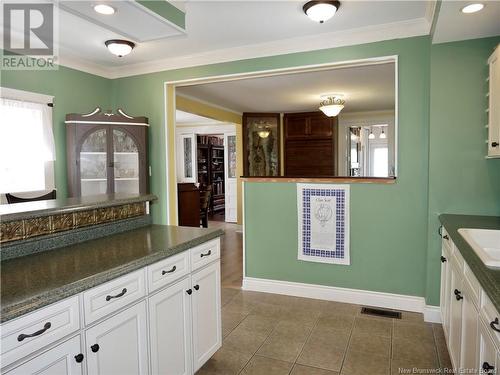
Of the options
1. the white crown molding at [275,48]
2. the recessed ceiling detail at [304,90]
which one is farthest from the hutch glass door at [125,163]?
the recessed ceiling detail at [304,90]

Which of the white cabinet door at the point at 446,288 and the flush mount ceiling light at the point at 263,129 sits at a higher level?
the flush mount ceiling light at the point at 263,129

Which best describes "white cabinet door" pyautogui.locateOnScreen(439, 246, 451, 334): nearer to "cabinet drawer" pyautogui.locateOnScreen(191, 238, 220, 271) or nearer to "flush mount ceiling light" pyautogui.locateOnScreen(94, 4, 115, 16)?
"cabinet drawer" pyautogui.locateOnScreen(191, 238, 220, 271)

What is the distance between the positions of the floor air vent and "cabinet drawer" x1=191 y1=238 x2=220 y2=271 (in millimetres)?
1693

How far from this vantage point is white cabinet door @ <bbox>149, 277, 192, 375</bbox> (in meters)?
1.78

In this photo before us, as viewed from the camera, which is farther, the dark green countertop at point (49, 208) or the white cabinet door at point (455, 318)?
the white cabinet door at point (455, 318)

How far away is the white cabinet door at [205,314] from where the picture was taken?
210 centimetres

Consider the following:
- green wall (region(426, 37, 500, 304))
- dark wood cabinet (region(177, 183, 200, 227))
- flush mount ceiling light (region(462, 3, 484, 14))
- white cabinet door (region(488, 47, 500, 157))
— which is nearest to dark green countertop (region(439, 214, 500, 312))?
green wall (region(426, 37, 500, 304))

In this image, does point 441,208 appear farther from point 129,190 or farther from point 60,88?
point 60,88

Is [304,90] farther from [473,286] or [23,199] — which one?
[473,286]

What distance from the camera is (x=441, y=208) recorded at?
289 centimetres

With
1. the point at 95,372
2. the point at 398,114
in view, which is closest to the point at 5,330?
the point at 95,372

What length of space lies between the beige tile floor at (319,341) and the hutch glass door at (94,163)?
1.95m

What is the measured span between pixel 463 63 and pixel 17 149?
3.99 m

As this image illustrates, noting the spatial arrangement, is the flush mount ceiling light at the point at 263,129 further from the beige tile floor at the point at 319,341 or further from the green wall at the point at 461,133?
the green wall at the point at 461,133
